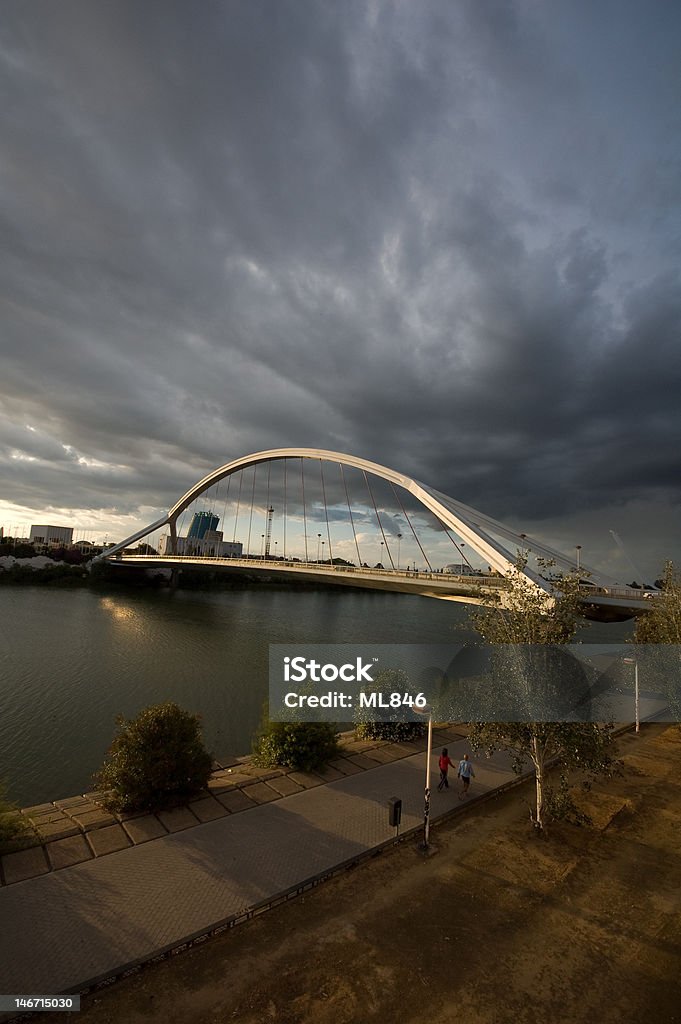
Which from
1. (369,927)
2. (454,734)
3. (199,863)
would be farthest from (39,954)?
(454,734)

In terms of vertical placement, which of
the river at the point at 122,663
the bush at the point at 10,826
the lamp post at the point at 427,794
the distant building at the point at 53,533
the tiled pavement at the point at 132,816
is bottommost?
the river at the point at 122,663

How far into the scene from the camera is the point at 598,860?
26.8 feet

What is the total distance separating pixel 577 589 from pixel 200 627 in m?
36.1

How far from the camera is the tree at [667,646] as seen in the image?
14.4m

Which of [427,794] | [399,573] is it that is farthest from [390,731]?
[399,573]

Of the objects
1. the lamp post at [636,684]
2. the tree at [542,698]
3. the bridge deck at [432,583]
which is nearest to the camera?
the tree at [542,698]

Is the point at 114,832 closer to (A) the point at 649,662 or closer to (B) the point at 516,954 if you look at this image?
(B) the point at 516,954

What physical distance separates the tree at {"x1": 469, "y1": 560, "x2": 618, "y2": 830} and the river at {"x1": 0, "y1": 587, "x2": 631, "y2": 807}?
70.9 inches

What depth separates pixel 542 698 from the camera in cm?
891

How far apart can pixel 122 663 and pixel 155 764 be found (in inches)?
726

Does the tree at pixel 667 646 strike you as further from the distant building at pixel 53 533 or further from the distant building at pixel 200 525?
the distant building at pixel 53 533

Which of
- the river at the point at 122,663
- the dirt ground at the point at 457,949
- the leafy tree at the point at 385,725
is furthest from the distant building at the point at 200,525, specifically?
the dirt ground at the point at 457,949

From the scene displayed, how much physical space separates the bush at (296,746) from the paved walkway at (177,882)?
32.3 inches

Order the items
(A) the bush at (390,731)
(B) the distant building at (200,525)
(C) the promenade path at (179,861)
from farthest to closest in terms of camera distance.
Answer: (B) the distant building at (200,525) → (A) the bush at (390,731) → (C) the promenade path at (179,861)
